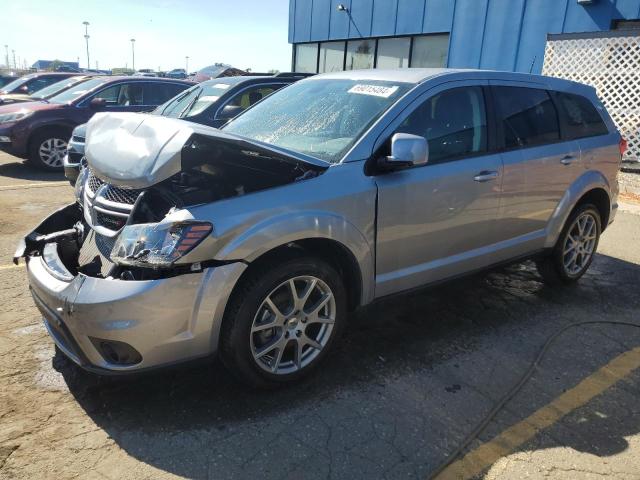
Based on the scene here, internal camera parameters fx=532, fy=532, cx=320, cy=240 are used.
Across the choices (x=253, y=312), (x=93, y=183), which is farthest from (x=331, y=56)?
(x=253, y=312)

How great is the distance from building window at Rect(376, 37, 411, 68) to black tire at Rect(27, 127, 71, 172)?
1043cm

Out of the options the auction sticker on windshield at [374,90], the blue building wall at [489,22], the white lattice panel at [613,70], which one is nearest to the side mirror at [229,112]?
the auction sticker on windshield at [374,90]

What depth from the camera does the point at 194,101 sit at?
7.41 meters

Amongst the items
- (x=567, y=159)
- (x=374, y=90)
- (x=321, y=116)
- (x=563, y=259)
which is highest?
(x=374, y=90)

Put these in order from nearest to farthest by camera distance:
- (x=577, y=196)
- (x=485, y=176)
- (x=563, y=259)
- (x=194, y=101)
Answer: (x=485, y=176), (x=577, y=196), (x=563, y=259), (x=194, y=101)

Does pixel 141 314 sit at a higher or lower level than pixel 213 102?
lower

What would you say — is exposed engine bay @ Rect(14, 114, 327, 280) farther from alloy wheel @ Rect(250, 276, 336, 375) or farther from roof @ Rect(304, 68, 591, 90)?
roof @ Rect(304, 68, 591, 90)

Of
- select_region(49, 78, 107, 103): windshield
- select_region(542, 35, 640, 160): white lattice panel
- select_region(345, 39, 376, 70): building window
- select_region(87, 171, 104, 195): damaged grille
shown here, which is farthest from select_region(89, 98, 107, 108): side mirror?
select_region(345, 39, 376, 70): building window

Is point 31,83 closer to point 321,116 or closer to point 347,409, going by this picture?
point 321,116

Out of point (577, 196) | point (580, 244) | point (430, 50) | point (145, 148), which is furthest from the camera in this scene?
point (430, 50)

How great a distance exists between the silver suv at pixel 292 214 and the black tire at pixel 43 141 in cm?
685

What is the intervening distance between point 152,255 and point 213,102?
519 cm

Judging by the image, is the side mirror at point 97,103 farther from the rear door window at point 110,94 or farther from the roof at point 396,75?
the roof at point 396,75

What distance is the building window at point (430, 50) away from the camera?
15.0 m
